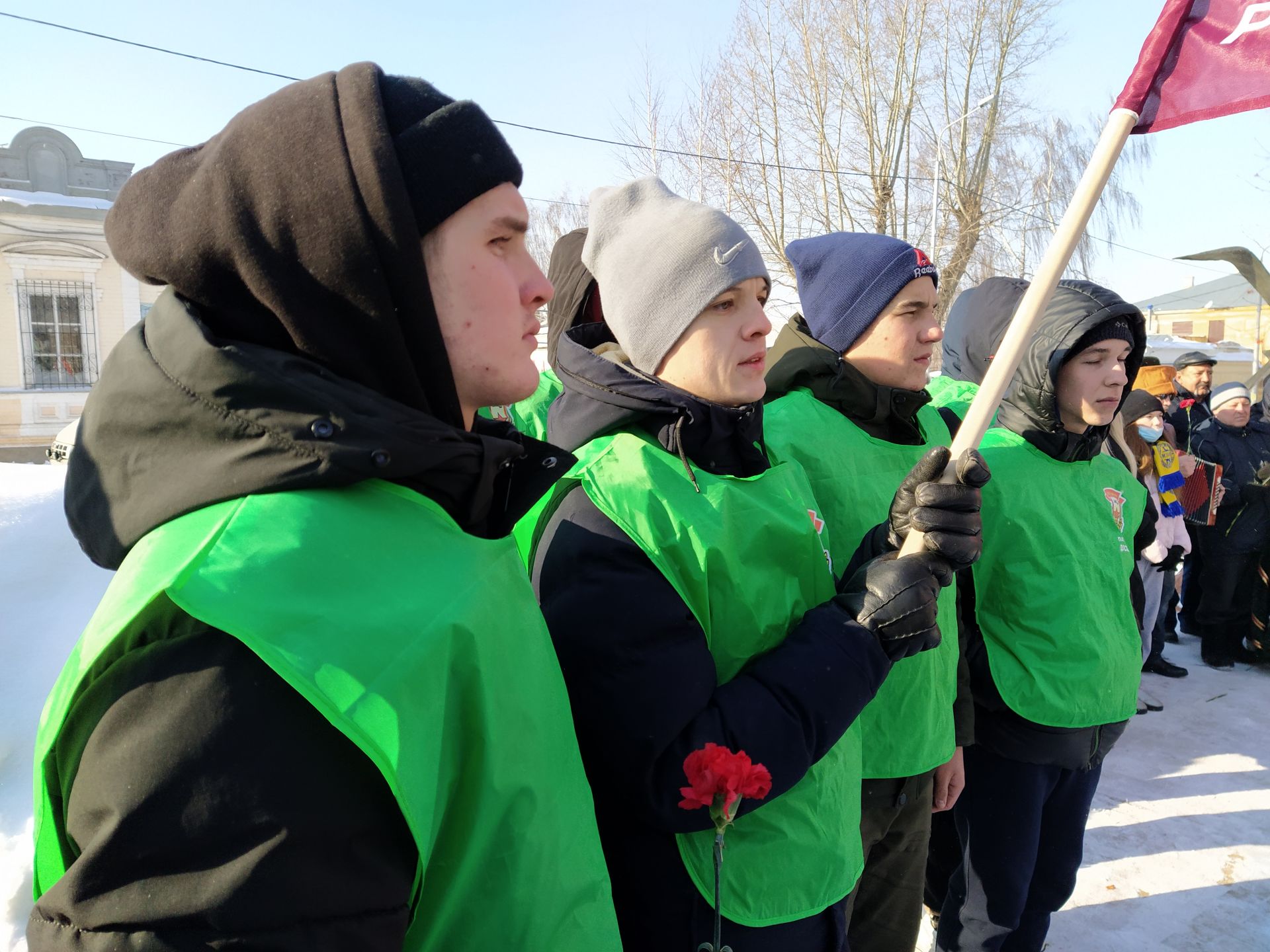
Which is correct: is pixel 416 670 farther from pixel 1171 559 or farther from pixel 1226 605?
pixel 1226 605

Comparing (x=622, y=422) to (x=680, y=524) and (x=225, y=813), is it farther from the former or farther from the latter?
(x=225, y=813)

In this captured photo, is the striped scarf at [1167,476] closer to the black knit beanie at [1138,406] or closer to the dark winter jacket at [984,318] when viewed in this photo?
the black knit beanie at [1138,406]

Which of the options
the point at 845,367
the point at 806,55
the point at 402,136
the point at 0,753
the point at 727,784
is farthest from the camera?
the point at 806,55

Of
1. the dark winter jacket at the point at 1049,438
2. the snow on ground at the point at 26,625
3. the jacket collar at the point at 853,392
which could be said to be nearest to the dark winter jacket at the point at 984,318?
the dark winter jacket at the point at 1049,438

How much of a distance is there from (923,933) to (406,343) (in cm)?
328

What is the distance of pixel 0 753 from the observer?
2.76 m

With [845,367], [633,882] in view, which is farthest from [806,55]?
[633,882]

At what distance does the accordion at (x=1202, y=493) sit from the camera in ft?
22.1

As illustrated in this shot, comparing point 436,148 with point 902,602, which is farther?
point 902,602

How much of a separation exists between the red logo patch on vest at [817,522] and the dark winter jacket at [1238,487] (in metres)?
6.48

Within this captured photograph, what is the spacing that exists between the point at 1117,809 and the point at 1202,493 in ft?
11.9

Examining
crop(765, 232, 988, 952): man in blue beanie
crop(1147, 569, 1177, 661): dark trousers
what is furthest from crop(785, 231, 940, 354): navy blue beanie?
crop(1147, 569, 1177, 661): dark trousers

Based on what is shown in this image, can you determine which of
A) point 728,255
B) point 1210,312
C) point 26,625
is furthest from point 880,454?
point 1210,312

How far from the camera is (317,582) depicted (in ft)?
2.67
